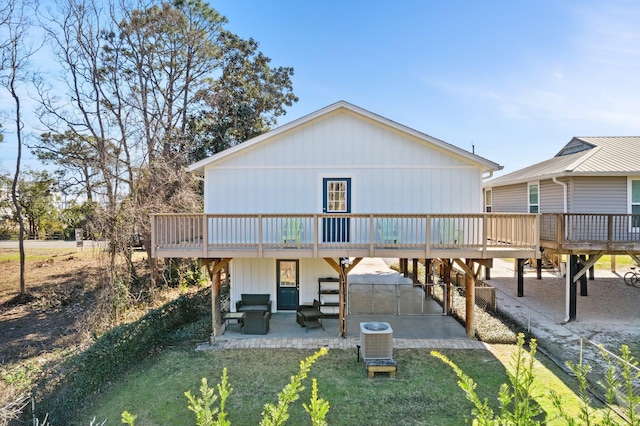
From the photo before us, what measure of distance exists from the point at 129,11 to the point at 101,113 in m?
6.07

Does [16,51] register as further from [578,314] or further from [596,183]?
[578,314]

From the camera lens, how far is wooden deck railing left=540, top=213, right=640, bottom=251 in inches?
426

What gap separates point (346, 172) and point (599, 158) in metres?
9.06

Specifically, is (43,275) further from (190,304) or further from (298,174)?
(298,174)

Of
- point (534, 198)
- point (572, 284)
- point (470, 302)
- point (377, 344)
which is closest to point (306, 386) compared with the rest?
point (377, 344)

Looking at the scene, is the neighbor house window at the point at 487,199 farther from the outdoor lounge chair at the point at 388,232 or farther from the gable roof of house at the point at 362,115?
the outdoor lounge chair at the point at 388,232

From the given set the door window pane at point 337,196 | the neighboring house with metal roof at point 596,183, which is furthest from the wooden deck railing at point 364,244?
the neighboring house with metal roof at point 596,183

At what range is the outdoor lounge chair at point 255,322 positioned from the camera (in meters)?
10.4

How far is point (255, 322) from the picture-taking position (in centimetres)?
1045

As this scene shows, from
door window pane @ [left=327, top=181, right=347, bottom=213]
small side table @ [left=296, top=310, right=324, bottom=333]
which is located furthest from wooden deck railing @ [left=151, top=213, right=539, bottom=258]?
small side table @ [left=296, top=310, right=324, bottom=333]

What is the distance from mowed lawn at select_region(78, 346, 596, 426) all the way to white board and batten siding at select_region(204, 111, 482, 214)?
4.41 meters

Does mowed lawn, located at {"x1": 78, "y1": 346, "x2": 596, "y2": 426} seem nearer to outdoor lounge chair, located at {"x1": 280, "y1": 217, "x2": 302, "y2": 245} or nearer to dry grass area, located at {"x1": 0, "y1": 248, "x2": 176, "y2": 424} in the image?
dry grass area, located at {"x1": 0, "y1": 248, "x2": 176, "y2": 424}

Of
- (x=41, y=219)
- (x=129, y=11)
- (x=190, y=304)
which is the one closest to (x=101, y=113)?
(x=129, y=11)

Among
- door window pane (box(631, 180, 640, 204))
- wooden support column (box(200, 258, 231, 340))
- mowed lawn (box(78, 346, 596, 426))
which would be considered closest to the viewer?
mowed lawn (box(78, 346, 596, 426))
